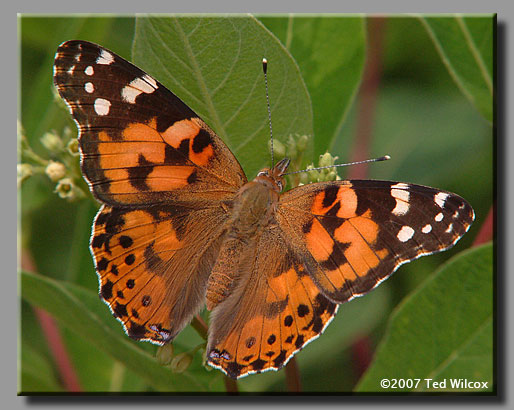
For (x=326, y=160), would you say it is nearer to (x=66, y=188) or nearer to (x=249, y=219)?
(x=249, y=219)

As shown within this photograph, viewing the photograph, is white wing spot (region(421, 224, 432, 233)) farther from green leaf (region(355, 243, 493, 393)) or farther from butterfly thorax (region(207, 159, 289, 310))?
butterfly thorax (region(207, 159, 289, 310))

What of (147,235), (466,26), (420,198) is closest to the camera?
(420,198)

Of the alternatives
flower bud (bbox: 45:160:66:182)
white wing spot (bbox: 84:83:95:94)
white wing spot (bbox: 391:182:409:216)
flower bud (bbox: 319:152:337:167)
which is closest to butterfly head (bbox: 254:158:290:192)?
Result: flower bud (bbox: 319:152:337:167)

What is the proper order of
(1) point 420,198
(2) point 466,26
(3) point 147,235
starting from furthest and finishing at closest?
(2) point 466,26
(3) point 147,235
(1) point 420,198

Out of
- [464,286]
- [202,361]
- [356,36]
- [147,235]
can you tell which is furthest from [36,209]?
[464,286]

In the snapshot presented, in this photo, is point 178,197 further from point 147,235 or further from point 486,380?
point 486,380

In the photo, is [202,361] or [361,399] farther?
[361,399]

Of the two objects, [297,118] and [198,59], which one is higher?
[198,59]
